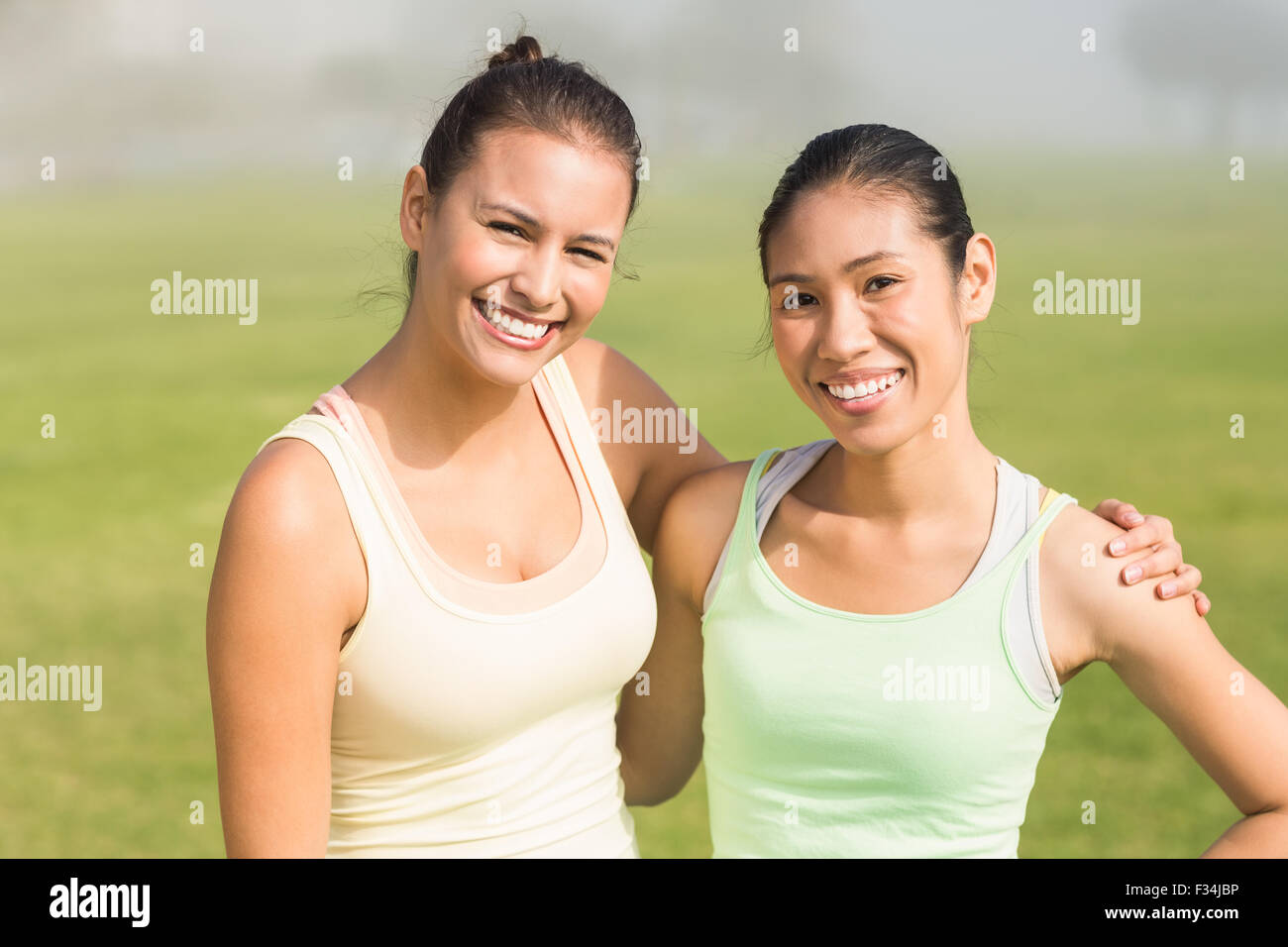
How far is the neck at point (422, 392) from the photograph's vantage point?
2.65m

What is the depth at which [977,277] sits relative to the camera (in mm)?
2729

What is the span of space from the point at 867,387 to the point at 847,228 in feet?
0.99

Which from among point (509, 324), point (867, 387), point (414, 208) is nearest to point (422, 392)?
point (509, 324)

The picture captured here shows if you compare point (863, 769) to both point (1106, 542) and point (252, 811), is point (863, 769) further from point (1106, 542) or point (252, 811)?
point (252, 811)

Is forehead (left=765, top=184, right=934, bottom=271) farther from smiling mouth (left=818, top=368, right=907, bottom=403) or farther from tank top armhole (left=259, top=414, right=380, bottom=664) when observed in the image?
tank top armhole (left=259, top=414, right=380, bottom=664)

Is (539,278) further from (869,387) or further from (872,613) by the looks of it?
(872,613)

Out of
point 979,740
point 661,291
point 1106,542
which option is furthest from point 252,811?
point 661,291

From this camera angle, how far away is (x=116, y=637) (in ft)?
33.8

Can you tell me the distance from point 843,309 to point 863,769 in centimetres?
89

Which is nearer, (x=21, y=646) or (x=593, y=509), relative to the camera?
(x=593, y=509)

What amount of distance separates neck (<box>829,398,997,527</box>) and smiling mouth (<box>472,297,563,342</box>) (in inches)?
27.7

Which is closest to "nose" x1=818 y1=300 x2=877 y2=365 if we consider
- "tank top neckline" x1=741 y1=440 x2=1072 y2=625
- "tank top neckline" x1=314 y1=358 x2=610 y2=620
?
"tank top neckline" x1=741 y1=440 x2=1072 y2=625

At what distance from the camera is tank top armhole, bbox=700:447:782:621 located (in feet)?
9.09

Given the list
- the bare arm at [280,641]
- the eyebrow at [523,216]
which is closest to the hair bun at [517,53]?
the eyebrow at [523,216]
